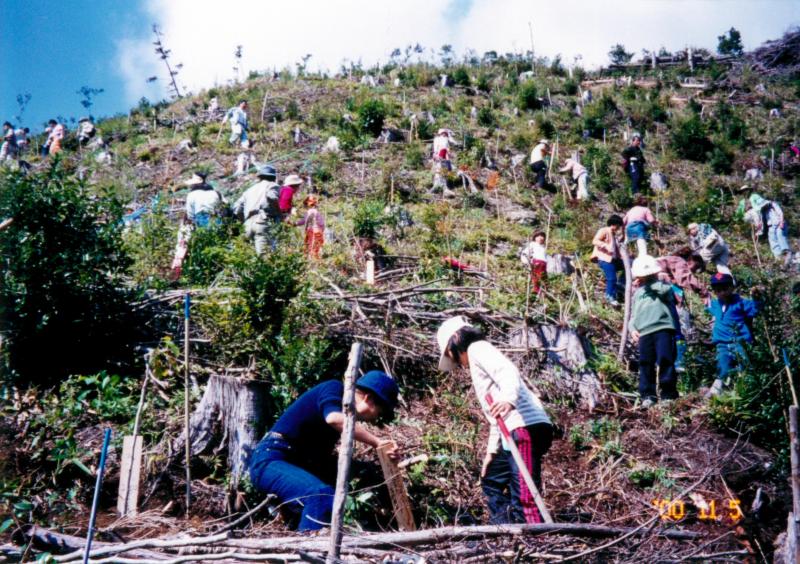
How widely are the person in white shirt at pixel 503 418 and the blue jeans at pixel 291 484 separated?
0.93 m

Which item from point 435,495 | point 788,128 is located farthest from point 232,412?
point 788,128

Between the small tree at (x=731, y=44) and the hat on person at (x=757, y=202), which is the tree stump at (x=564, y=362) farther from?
the small tree at (x=731, y=44)

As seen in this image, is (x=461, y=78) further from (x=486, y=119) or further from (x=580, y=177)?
(x=580, y=177)

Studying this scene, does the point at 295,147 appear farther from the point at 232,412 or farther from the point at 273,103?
the point at 232,412

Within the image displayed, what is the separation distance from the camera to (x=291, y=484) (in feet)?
11.3

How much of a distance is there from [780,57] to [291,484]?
2659 centimetres

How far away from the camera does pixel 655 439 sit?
5141mm

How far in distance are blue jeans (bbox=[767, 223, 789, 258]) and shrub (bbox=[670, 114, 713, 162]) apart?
634 cm

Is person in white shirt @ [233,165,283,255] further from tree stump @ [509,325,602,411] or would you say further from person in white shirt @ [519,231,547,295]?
person in white shirt @ [519,231,547,295]

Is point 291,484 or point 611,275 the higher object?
point 611,275

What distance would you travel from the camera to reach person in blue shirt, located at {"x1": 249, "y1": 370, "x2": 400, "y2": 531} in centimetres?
335

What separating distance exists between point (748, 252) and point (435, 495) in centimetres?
942
